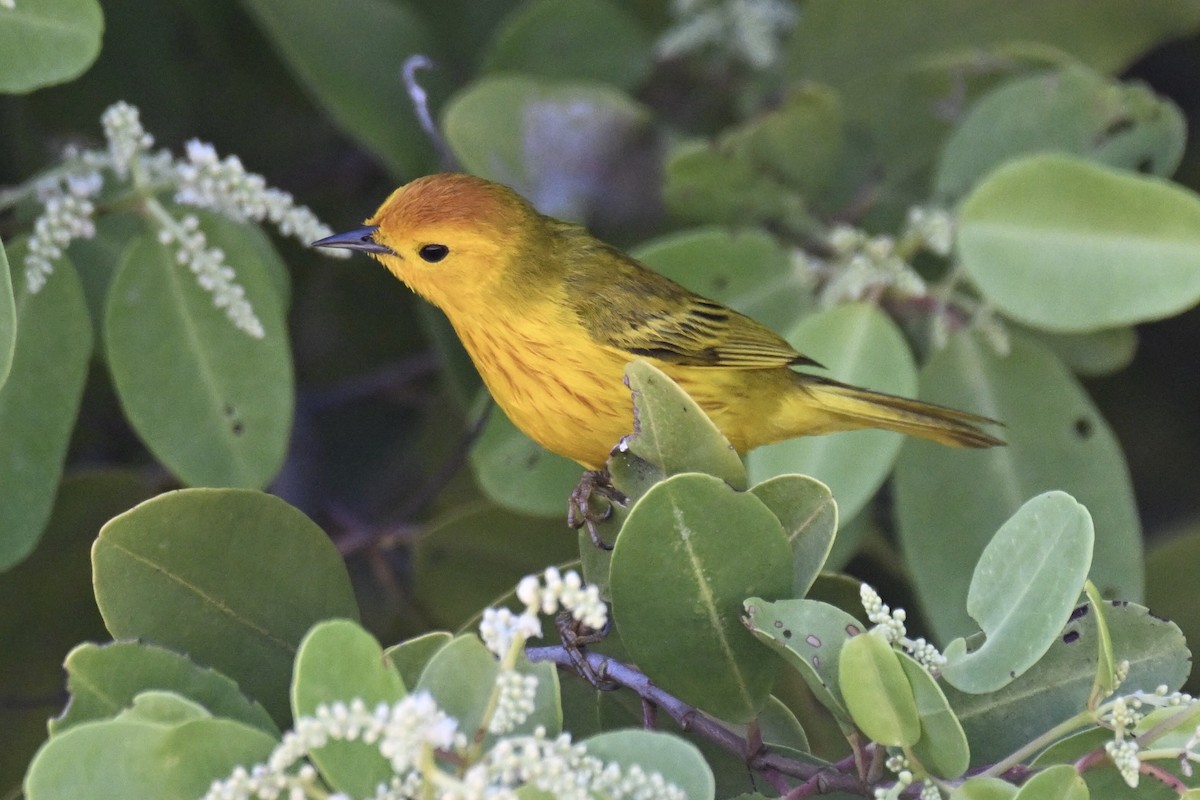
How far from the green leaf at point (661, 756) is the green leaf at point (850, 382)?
1.27 meters

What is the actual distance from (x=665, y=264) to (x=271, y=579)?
1.38m

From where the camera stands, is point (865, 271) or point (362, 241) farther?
point (865, 271)

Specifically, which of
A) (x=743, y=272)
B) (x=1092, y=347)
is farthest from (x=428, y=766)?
(x=1092, y=347)

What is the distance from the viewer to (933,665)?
156cm

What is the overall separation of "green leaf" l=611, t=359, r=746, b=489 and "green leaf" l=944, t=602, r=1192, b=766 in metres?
0.42

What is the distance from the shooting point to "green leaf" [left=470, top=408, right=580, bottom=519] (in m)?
2.74

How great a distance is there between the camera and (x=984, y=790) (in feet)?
4.77

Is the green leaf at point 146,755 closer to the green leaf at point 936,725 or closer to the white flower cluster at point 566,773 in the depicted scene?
the white flower cluster at point 566,773

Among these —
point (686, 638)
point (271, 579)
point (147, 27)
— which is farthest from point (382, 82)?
point (686, 638)

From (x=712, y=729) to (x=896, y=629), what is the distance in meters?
0.31

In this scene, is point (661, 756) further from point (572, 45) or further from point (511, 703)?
point (572, 45)

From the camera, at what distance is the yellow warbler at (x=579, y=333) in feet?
7.78

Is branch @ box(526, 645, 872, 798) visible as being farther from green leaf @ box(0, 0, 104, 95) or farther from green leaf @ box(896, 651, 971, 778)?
green leaf @ box(0, 0, 104, 95)

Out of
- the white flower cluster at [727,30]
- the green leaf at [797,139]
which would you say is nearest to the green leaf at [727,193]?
the green leaf at [797,139]
